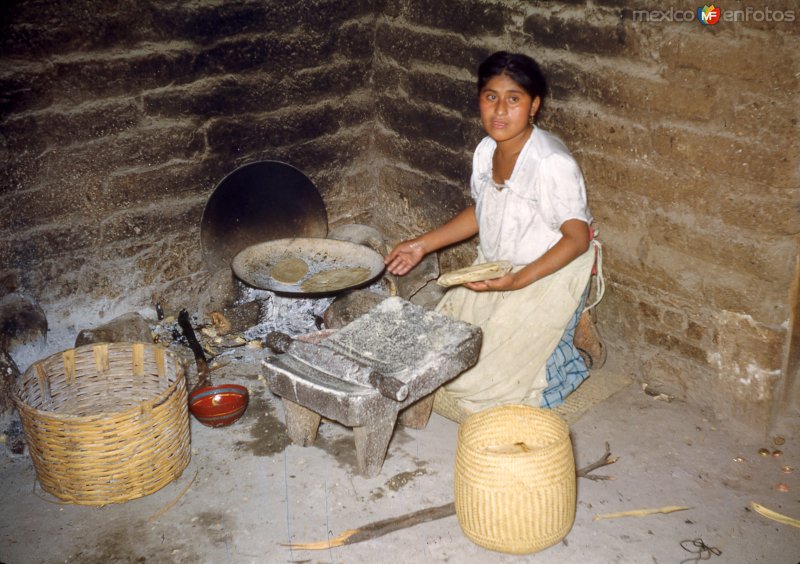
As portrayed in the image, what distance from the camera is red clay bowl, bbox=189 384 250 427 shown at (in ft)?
12.9

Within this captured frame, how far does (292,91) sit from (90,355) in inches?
78.9

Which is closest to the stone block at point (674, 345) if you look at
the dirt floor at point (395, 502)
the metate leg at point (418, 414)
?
the dirt floor at point (395, 502)

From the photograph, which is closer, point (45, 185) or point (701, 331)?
point (701, 331)

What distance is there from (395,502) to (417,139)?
2384mm

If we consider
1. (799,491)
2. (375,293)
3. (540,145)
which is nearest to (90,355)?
(375,293)

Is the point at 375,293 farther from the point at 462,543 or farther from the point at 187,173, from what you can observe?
the point at 462,543

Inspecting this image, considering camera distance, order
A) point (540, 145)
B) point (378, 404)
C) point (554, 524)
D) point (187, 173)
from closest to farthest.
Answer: point (554, 524), point (378, 404), point (540, 145), point (187, 173)

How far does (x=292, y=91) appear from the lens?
4863 mm

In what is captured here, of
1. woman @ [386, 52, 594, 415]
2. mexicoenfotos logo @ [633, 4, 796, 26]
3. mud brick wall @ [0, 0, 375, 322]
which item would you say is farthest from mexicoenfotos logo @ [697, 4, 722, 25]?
mud brick wall @ [0, 0, 375, 322]

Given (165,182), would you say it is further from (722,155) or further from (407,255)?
(722,155)

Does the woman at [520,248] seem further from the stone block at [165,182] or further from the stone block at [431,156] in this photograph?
the stone block at [165,182]

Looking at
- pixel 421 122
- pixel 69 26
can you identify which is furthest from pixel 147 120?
pixel 421 122

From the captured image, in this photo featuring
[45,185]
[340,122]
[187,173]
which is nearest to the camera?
[45,185]

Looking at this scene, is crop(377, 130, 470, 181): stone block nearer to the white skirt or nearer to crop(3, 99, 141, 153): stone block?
the white skirt
